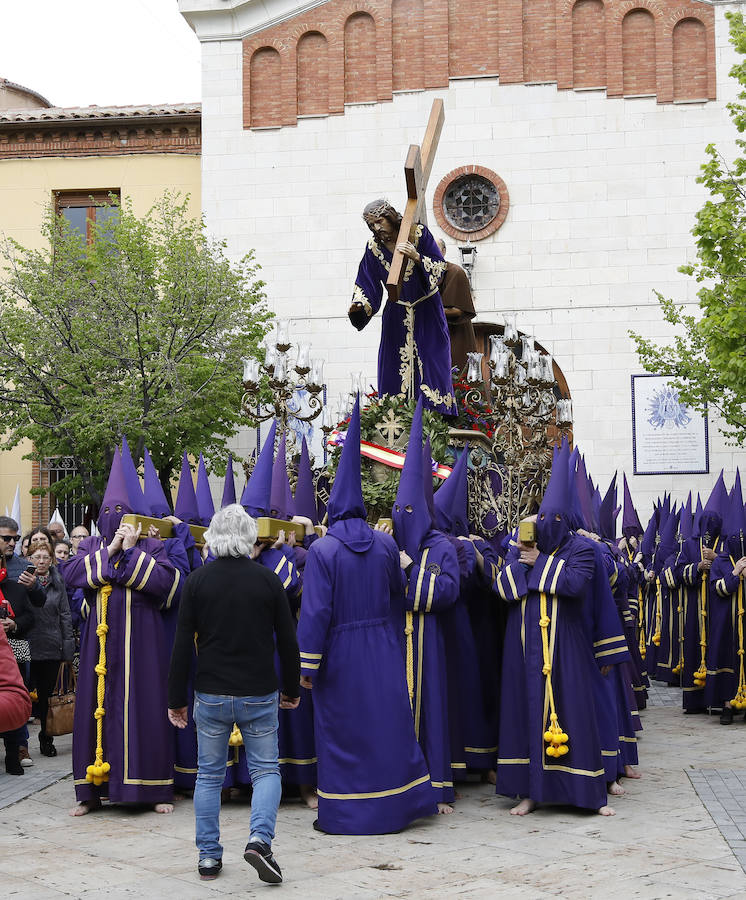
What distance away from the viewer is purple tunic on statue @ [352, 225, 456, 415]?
973cm

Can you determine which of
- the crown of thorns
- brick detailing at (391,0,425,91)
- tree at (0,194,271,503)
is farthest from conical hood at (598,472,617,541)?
brick detailing at (391,0,425,91)

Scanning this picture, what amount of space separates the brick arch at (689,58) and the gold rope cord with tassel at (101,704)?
58.0 ft

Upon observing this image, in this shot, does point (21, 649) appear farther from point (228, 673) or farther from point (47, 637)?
point (228, 673)

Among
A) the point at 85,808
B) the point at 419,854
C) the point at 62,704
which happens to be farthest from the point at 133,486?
the point at 62,704

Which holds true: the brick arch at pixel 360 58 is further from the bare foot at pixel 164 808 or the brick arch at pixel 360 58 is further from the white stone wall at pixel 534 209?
the bare foot at pixel 164 808

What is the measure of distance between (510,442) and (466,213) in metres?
11.0

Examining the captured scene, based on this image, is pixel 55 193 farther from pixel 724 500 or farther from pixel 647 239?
pixel 724 500

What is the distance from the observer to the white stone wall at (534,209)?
2197 centimetres

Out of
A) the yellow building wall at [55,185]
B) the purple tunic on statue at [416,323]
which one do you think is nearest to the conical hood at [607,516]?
the purple tunic on statue at [416,323]

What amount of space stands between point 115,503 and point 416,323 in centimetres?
297

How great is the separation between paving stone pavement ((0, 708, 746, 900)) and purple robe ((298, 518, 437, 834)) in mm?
192

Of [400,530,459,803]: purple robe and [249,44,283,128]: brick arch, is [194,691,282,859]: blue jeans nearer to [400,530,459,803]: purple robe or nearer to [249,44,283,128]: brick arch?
[400,530,459,803]: purple robe

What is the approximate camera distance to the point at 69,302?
19.1 metres

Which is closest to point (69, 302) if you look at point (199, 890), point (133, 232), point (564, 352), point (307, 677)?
point (133, 232)
